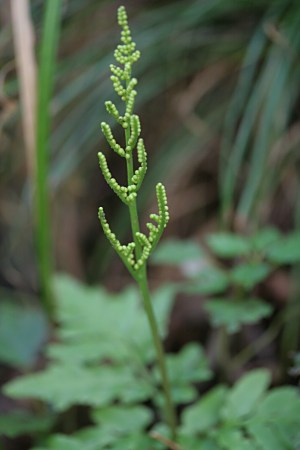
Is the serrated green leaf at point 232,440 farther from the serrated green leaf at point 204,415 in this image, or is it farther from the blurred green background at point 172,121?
the blurred green background at point 172,121

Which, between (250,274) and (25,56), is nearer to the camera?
(250,274)

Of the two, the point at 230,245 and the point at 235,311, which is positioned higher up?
the point at 230,245

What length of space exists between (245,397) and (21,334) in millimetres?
1000

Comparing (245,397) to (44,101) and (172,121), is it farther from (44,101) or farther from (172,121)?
(172,121)

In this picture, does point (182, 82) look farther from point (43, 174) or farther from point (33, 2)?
point (43, 174)

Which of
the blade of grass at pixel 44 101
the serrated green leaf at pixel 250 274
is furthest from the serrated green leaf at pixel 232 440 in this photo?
the blade of grass at pixel 44 101

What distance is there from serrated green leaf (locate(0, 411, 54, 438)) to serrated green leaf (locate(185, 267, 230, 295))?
1.79 ft

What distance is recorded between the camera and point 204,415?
1325mm

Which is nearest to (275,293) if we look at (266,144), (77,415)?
(266,144)

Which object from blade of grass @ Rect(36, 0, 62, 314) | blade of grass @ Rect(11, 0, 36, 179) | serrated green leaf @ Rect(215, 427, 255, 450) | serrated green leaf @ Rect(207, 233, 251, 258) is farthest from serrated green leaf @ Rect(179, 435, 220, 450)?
blade of grass @ Rect(11, 0, 36, 179)

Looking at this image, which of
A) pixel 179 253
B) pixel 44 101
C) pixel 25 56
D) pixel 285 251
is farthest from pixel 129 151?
pixel 25 56

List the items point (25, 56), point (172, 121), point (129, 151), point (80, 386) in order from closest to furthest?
1. point (129, 151)
2. point (80, 386)
3. point (25, 56)
4. point (172, 121)

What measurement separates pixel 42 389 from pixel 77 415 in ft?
1.98

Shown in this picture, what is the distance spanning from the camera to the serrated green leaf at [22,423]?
1.57 meters
